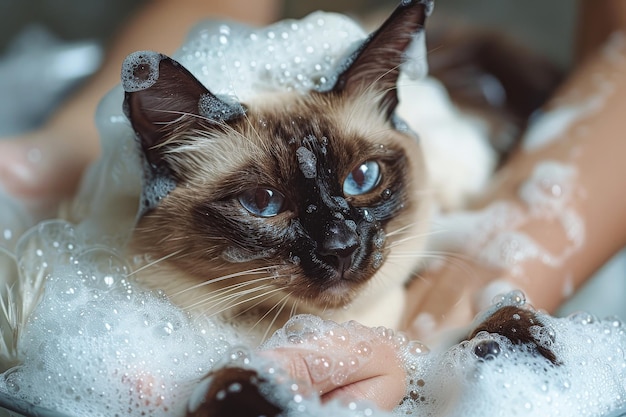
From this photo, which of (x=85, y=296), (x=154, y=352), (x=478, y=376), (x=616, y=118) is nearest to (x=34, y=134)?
(x=85, y=296)

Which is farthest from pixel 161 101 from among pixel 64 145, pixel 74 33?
pixel 74 33

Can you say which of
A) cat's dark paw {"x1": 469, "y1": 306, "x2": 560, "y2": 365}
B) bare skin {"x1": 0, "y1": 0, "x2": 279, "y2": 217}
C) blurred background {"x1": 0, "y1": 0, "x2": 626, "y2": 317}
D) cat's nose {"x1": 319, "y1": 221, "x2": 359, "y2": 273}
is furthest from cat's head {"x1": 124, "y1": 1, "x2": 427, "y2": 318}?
blurred background {"x1": 0, "y1": 0, "x2": 626, "y2": 317}

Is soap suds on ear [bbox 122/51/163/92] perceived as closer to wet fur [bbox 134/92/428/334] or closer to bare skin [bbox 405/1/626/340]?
wet fur [bbox 134/92/428/334]

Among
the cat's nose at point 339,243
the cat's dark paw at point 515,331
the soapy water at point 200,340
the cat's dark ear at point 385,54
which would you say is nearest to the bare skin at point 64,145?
the soapy water at point 200,340

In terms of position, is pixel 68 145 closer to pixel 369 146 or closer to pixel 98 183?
pixel 98 183

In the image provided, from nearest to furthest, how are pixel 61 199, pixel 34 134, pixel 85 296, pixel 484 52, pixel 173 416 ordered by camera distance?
1. pixel 173 416
2. pixel 85 296
3. pixel 61 199
4. pixel 34 134
5. pixel 484 52
